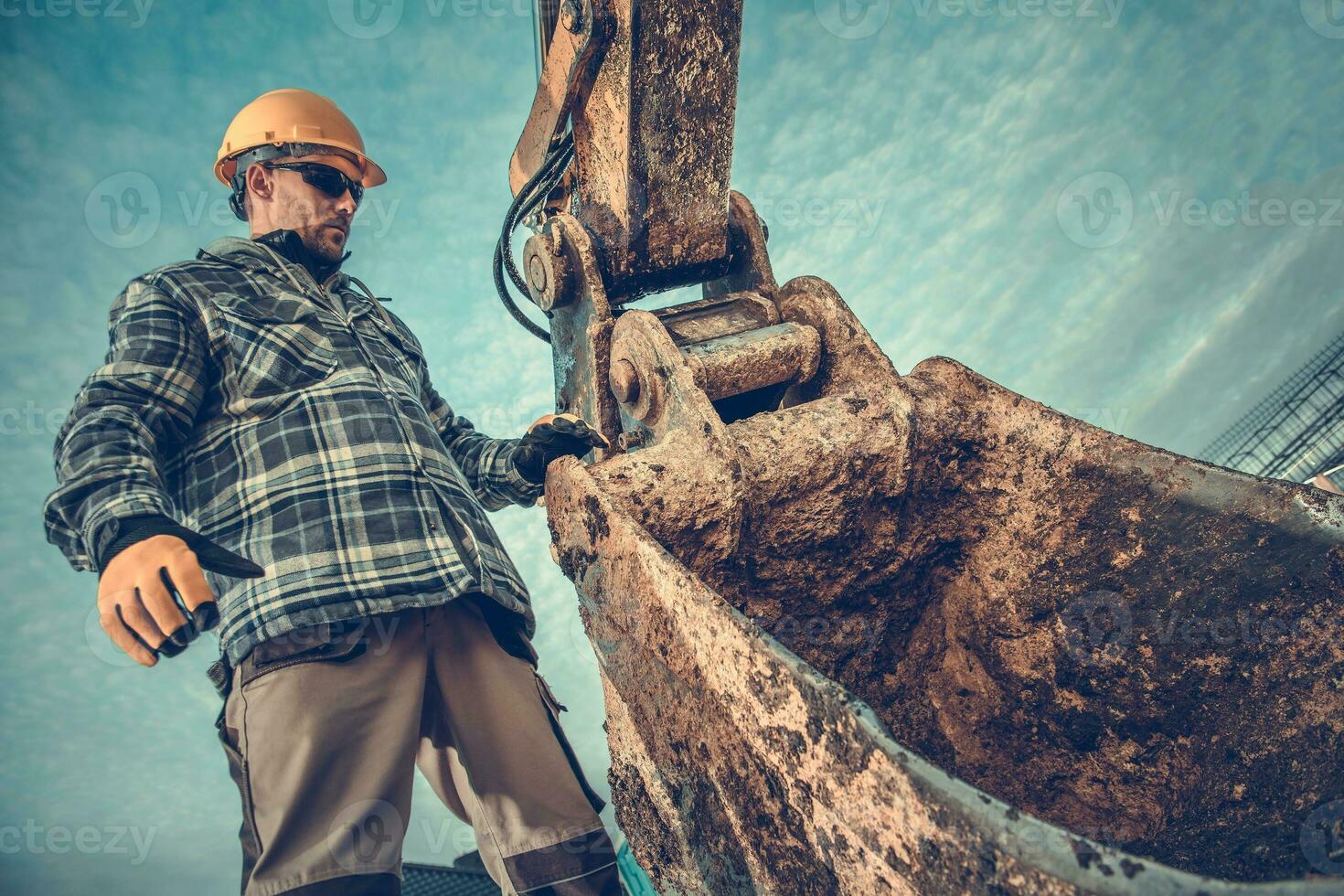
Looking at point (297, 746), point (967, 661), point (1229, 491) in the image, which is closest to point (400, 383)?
point (297, 746)

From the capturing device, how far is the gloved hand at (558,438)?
201 centimetres

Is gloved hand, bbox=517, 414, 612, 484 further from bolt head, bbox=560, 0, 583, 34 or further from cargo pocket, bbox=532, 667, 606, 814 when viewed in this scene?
bolt head, bbox=560, 0, 583, 34

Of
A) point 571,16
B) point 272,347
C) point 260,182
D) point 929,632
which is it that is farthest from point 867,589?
point 260,182

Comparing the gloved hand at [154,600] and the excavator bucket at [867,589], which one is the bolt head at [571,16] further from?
the gloved hand at [154,600]

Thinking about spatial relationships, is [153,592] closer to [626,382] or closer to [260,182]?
[626,382]

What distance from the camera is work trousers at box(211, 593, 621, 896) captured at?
4.51ft

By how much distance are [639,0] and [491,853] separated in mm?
2454

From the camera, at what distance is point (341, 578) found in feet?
5.02

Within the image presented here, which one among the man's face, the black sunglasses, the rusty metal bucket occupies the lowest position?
the rusty metal bucket

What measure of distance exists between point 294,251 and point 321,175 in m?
0.29

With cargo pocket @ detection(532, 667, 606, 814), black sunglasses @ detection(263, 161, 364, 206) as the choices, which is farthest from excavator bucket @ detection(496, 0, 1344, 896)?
black sunglasses @ detection(263, 161, 364, 206)

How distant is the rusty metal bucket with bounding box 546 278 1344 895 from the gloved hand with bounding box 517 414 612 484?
18 cm

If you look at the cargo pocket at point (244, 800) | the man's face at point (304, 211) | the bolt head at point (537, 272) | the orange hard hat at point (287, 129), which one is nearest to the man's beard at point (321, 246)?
the man's face at point (304, 211)

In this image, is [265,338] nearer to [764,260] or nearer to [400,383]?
[400,383]
